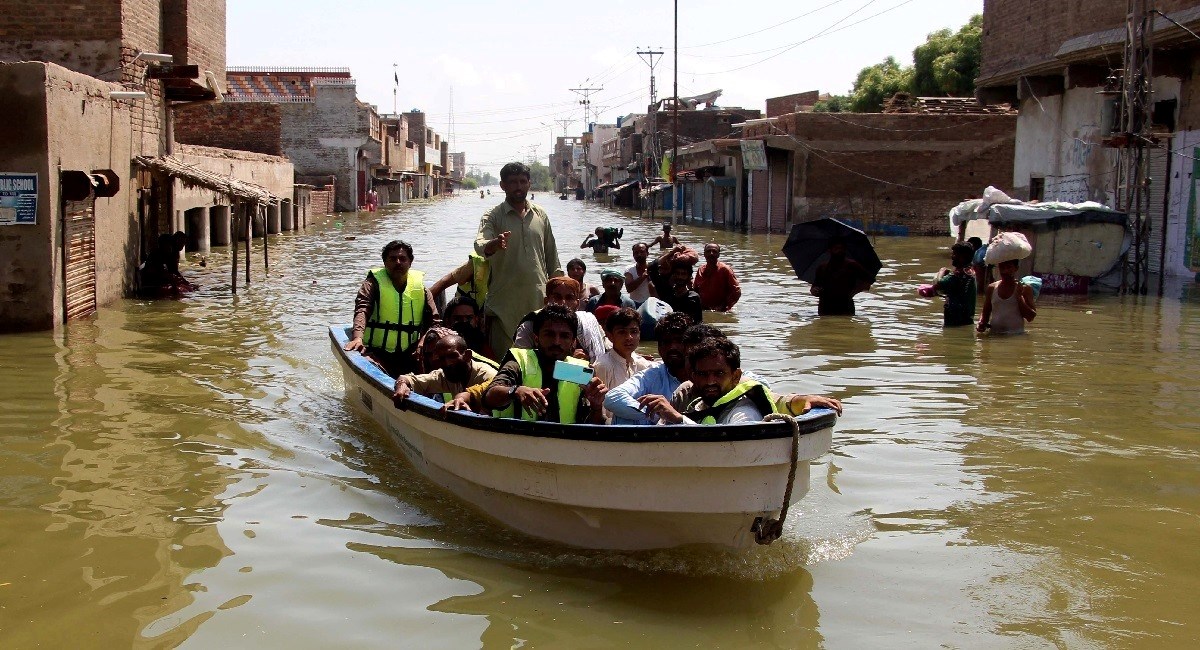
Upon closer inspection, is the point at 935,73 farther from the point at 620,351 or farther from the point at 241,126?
the point at 620,351

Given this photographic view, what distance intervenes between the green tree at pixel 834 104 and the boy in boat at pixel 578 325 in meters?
48.9

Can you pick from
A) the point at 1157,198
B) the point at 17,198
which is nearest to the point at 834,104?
the point at 1157,198

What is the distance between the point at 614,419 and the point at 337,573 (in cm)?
161

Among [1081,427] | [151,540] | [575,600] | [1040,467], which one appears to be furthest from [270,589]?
[1081,427]

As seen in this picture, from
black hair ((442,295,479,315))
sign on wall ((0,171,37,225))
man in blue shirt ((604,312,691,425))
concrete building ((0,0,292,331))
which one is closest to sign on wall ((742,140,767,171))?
concrete building ((0,0,292,331))

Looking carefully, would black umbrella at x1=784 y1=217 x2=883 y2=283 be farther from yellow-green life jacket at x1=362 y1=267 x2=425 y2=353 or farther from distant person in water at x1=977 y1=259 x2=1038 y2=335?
yellow-green life jacket at x1=362 y1=267 x2=425 y2=353

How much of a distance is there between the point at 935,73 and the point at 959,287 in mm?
37413

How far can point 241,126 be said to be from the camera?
4581cm

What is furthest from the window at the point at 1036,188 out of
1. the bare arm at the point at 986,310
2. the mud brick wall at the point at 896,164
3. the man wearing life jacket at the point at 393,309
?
the man wearing life jacket at the point at 393,309

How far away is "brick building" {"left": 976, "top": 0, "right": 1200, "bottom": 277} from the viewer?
18.9 m

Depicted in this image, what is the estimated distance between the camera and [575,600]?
5.46 meters

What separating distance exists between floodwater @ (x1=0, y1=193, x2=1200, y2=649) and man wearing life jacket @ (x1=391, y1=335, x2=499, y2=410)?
2.08ft

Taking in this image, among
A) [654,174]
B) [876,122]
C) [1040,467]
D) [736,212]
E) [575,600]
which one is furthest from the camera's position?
[654,174]

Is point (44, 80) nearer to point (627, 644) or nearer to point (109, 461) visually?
point (109, 461)
